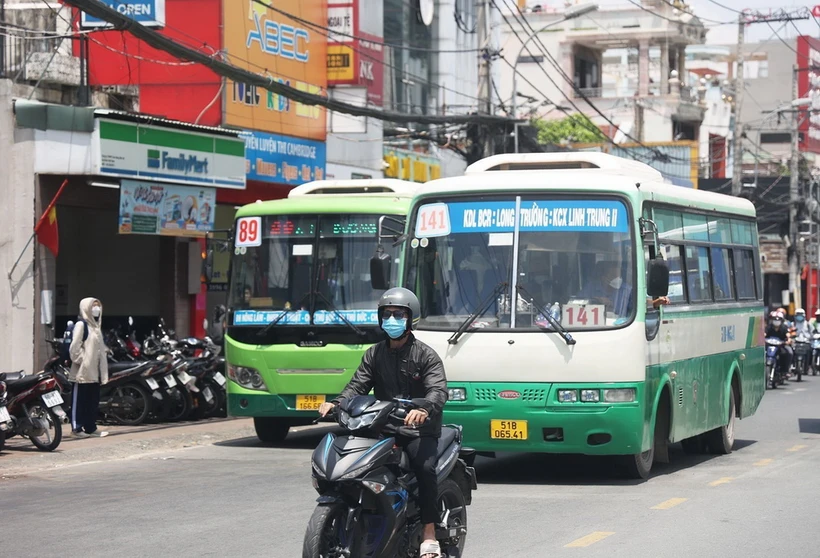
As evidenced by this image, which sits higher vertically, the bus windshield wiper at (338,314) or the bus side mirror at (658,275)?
the bus side mirror at (658,275)

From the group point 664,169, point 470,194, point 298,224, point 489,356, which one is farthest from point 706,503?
point 664,169

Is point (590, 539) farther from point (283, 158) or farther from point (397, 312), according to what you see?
point (283, 158)

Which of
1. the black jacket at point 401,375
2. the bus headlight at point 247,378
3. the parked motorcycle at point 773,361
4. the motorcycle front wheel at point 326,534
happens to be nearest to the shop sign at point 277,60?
the bus headlight at point 247,378

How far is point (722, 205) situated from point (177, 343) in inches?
351

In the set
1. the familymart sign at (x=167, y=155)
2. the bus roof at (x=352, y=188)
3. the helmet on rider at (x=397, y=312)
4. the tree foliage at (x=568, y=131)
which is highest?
the tree foliage at (x=568, y=131)

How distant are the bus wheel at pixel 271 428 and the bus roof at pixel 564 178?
16.8 feet

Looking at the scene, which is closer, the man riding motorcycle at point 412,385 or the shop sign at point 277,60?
the man riding motorcycle at point 412,385

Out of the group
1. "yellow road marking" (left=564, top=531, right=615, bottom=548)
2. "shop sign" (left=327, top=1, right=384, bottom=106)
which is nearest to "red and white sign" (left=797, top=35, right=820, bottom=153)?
"shop sign" (left=327, top=1, right=384, bottom=106)

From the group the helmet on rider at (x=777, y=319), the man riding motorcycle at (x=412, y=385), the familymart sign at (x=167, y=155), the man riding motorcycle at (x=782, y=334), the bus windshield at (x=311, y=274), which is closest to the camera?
the man riding motorcycle at (x=412, y=385)

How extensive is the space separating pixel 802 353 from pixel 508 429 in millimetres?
25585

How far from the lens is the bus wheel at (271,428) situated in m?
17.0

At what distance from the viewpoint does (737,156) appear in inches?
1646

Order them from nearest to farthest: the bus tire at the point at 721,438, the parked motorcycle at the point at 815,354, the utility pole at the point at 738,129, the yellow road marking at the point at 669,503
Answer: the yellow road marking at the point at 669,503 < the bus tire at the point at 721,438 < the parked motorcycle at the point at 815,354 < the utility pole at the point at 738,129

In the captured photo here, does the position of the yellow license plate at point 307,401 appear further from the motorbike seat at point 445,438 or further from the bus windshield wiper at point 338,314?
the motorbike seat at point 445,438
